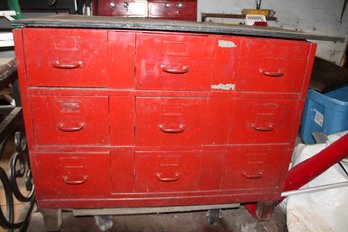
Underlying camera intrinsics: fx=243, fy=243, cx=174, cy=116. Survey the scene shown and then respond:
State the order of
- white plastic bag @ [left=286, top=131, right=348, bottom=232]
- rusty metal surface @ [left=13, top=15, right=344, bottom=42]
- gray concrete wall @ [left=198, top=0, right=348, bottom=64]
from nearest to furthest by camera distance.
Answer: rusty metal surface @ [left=13, top=15, right=344, bottom=42] → white plastic bag @ [left=286, top=131, right=348, bottom=232] → gray concrete wall @ [left=198, top=0, right=348, bottom=64]

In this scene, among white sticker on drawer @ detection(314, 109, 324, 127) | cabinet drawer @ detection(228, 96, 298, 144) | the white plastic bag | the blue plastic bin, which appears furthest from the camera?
white sticker on drawer @ detection(314, 109, 324, 127)

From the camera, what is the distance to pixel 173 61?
0.97 metres

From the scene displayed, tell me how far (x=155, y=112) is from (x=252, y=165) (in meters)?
0.55

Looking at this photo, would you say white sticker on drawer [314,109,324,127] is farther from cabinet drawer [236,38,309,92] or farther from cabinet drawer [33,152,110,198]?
cabinet drawer [33,152,110,198]

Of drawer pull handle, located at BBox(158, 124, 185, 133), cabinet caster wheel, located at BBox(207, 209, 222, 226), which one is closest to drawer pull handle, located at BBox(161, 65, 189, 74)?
drawer pull handle, located at BBox(158, 124, 185, 133)

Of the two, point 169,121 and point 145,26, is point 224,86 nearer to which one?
point 169,121

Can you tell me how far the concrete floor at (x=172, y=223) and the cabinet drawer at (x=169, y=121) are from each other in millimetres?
544

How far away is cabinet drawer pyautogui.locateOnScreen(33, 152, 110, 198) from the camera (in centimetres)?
104

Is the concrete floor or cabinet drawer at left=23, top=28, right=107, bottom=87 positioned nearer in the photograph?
cabinet drawer at left=23, top=28, right=107, bottom=87

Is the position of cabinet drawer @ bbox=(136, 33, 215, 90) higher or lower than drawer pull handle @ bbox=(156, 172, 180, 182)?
higher

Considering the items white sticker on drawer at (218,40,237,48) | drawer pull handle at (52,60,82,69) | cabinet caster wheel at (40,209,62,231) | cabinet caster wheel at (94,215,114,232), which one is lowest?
cabinet caster wheel at (94,215,114,232)

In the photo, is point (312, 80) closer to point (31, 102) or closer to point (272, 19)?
point (272, 19)

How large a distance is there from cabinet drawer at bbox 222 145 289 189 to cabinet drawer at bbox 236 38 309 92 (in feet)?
0.98

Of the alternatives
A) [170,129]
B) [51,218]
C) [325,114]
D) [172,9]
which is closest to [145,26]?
[170,129]
